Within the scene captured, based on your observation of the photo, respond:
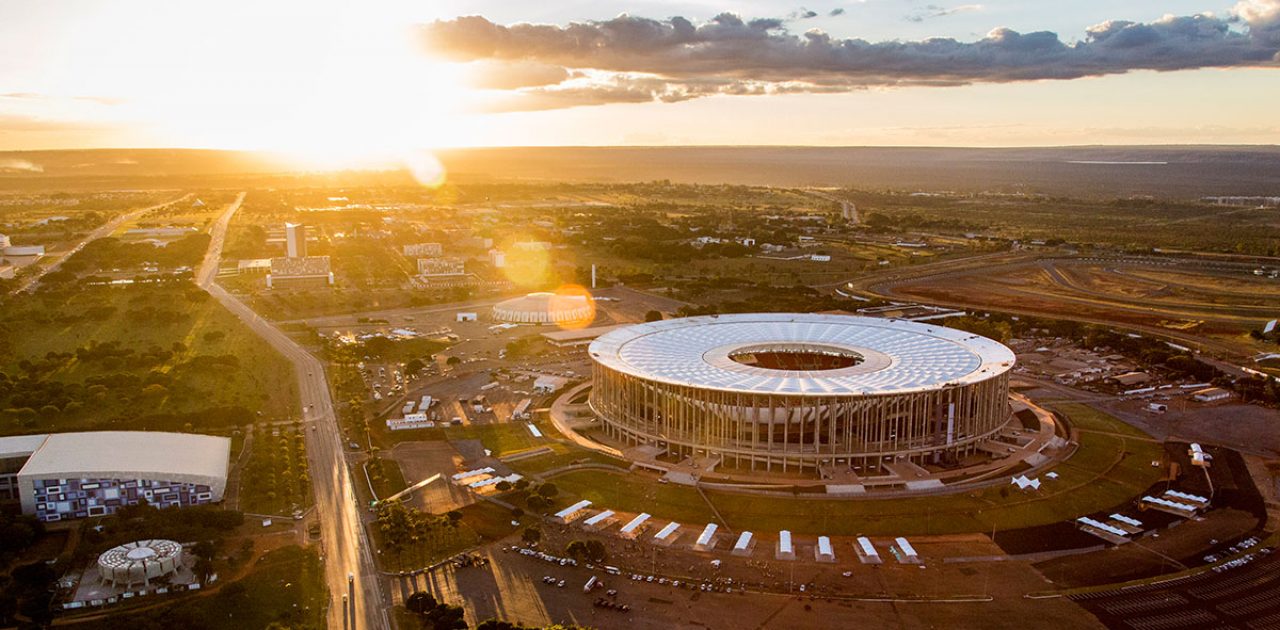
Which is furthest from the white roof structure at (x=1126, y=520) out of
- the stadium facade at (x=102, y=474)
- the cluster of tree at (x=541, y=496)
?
the stadium facade at (x=102, y=474)

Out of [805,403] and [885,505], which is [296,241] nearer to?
[805,403]

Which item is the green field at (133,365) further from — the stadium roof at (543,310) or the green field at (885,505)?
the green field at (885,505)

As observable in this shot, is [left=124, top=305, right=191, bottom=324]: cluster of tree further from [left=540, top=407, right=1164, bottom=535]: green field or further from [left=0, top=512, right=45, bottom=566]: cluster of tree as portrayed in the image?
[left=540, top=407, right=1164, bottom=535]: green field

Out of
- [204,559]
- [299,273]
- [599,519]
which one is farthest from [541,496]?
[299,273]

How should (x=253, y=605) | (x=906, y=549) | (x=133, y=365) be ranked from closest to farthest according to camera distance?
(x=253, y=605), (x=906, y=549), (x=133, y=365)

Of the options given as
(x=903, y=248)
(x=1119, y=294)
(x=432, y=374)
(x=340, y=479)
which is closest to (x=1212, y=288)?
(x=1119, y=294)
